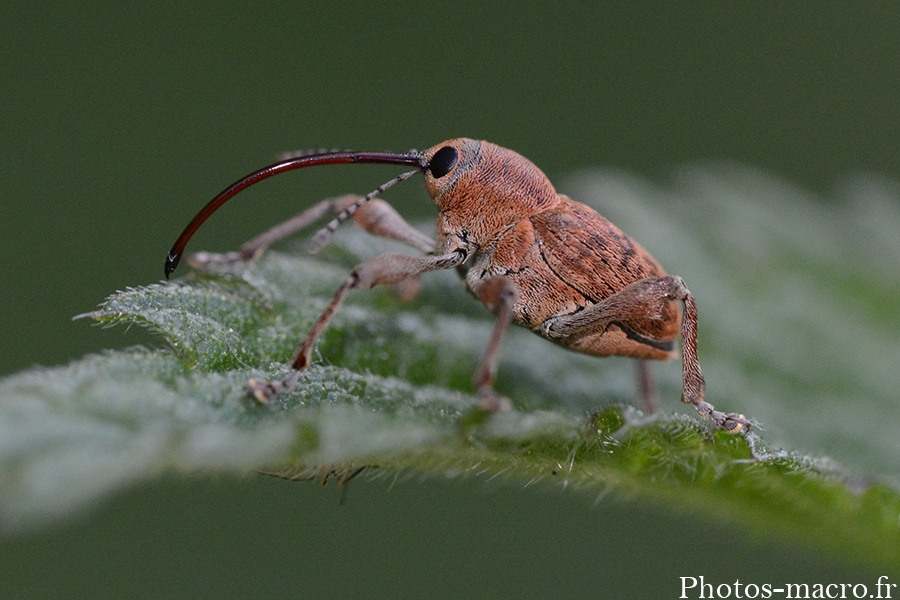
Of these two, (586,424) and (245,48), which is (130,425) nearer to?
(586,424)

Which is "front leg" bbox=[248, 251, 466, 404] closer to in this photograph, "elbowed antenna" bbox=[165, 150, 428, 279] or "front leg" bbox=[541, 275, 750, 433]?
"elbowed antenna" bbox=[165, 150, 428, 279]

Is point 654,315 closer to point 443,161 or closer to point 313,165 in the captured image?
point 443,161

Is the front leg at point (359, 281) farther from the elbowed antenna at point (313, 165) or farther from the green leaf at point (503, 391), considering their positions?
the elbowed antenna at point (313, 165)

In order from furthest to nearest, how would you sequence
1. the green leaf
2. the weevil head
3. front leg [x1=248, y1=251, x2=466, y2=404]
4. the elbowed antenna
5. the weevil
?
1. the weevil head
2. the weevil
3. the elbowed antenna
4. front leg [x1=248, y1=251, x2=466, y2=404]
5. the green leaf

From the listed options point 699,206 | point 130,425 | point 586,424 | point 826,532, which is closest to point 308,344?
point 130,425

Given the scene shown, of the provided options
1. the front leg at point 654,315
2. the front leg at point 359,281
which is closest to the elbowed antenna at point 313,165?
the front leg at point 359,281

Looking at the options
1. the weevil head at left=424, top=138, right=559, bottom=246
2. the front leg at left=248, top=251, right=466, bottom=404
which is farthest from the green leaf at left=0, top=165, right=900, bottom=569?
the weevil head at left=424, top=138, right=559, bottom=246
